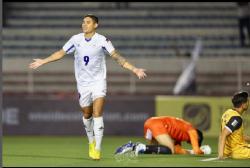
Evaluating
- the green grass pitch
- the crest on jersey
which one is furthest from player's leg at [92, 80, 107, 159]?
the crest on jersey


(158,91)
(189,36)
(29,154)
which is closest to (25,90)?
(158,91)

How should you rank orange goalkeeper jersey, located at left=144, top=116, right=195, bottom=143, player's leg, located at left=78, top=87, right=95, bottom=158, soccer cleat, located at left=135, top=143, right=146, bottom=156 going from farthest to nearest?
orange goalkeeper jersey, located at left=144, top=116, right=195, bottom=143
soccer cleat, located at left=135, top=143, right=146, bottom=156
player's leg, located at left=78, top=87, right=95, bottom=158

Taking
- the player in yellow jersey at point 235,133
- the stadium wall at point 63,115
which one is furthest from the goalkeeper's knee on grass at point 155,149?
the stadium wall at point 63,115

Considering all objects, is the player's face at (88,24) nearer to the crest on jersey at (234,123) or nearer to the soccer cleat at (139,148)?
the soccer cleat at (139,148)

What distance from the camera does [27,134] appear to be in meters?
21.4

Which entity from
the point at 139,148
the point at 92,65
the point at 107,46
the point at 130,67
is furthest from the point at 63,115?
the point at 130,67

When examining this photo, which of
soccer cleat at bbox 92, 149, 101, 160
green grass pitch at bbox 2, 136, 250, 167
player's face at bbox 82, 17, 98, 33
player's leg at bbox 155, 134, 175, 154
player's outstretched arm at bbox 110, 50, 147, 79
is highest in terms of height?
player's face at bbox 82, 17, 98, 33

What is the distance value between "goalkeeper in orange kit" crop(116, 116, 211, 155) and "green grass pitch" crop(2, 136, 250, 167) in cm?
22

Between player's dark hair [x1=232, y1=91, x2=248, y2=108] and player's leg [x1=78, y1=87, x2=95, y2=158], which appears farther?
player's leg [x1=78, y1=87, x2=95, y2=158]

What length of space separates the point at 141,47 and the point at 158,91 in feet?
10.3

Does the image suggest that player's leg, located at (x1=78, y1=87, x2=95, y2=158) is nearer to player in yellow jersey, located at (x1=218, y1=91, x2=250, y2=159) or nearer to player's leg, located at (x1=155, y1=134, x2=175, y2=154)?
player's leg, located at (x1=155, y1=134, x2=175, y2=154)

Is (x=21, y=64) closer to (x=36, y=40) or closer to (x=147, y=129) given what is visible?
(x=36, y=40)

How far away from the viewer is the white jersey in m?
12.8

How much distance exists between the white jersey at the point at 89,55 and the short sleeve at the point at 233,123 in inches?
80.2
